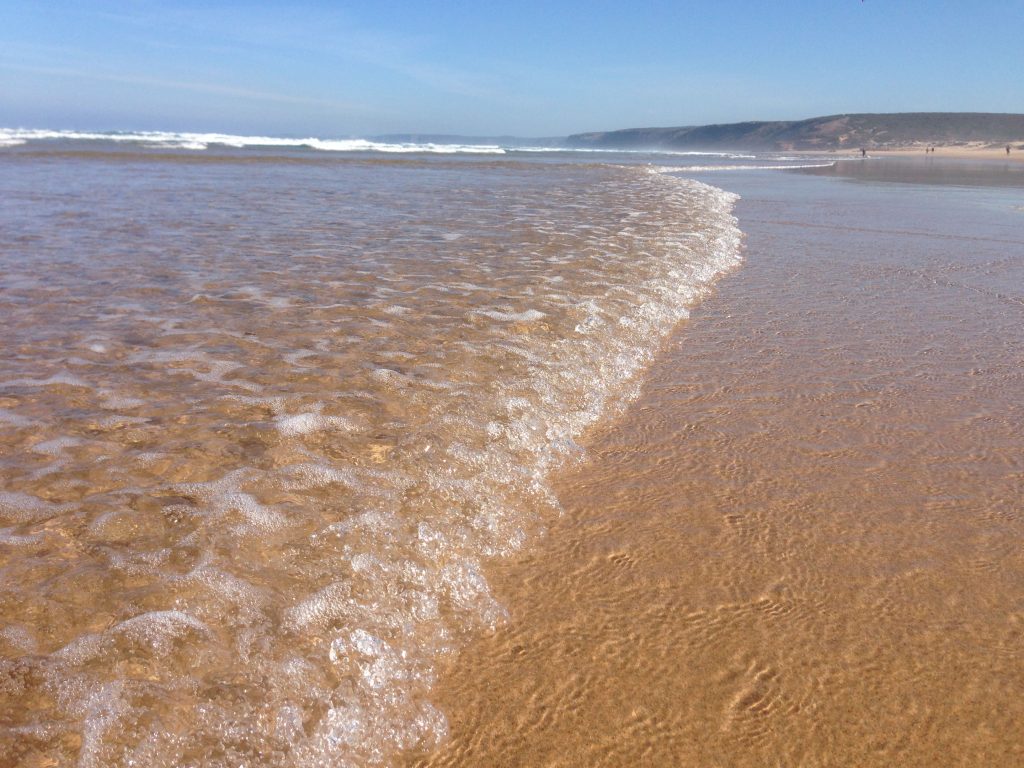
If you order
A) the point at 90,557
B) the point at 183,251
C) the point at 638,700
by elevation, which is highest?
the point at 183,251

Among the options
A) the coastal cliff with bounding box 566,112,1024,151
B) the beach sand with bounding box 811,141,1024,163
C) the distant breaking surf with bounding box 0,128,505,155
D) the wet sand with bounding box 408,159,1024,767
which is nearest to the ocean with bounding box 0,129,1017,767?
the wet sand with bounding box 408,159,1024,767

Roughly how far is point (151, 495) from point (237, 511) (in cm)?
32

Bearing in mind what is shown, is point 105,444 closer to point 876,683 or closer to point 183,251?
point 876,683

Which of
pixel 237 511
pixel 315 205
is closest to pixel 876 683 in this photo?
pixel 237 511

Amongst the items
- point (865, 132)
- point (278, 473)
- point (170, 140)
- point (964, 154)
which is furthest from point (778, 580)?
point (865, 132)

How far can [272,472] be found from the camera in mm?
2504

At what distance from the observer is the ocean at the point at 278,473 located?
1.59m

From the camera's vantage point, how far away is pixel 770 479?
8.83 ft

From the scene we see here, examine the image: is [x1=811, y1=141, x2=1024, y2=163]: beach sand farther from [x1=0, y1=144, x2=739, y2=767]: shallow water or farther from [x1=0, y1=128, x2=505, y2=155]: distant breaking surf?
[x1=0, y1=144, x2=739, y2=767]: shallow water

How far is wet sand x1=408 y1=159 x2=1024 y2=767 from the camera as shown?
1590 mm

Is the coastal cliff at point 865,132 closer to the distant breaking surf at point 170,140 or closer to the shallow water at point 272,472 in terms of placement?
the distant breaking surf at point 170,140

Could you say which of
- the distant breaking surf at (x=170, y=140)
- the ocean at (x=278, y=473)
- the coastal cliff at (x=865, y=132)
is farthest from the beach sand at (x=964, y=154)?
the ocean at (x=278, y=473)

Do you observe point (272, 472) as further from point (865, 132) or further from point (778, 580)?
point (865, 132)

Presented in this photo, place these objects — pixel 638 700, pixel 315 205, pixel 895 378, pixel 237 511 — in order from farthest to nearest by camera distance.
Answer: pixel 315 205 < pixel 895 378 < pixel 237 511 < pixel 638 700
